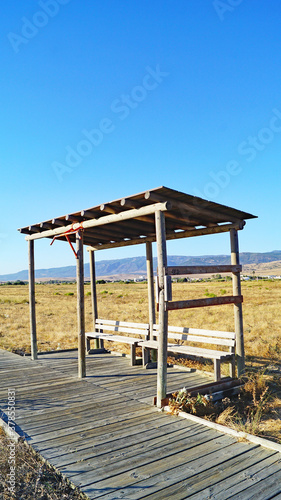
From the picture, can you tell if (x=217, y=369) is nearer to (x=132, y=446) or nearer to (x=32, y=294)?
(x=132, y=446)

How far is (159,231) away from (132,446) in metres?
2.77

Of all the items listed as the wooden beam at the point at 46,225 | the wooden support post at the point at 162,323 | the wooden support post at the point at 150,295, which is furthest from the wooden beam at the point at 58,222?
the wooden support post at the point at 162,323

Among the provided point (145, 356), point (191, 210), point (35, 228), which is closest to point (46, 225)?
point (35, 228)

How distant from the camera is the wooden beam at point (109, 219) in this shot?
561 centimetres

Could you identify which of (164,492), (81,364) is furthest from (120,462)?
(81,364)

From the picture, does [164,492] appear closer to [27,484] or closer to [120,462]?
[120,462]

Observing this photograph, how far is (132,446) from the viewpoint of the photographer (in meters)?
4.07

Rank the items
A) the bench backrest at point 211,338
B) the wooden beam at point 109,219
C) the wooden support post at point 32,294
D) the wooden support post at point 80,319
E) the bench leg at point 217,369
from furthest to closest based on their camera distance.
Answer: the wooden support post at point 32,294 < the wooden support post at point 80,319 < the bench backrest at point 211,338 < the bench leg at point 217,369 < the wooden beam at point 109,219

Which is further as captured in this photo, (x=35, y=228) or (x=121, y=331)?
(x=121, y=331)

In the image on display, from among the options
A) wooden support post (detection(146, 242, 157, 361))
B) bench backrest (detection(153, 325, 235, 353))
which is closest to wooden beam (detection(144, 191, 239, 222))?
bench backrest (detection(153, 325, 235, 353))

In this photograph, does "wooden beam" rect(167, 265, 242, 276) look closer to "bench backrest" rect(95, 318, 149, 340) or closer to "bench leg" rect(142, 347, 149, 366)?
"bench leg" rect(142, 347, 149, 366)

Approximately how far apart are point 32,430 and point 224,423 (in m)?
2.40

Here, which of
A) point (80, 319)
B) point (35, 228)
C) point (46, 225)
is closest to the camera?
point (80, 319)

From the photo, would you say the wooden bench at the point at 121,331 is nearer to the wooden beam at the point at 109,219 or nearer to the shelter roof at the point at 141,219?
the shelter roof at the point at 141,219
